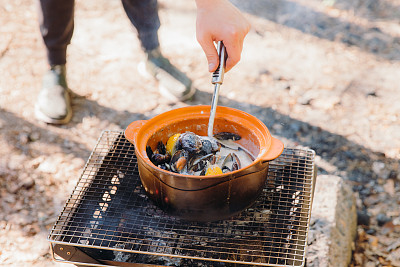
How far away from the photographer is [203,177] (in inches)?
60.6

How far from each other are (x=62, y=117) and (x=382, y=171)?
260 centimetres

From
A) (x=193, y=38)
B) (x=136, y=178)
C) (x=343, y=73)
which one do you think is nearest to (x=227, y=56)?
(x=136, y=178)

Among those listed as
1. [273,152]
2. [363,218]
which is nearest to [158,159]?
[273,152]

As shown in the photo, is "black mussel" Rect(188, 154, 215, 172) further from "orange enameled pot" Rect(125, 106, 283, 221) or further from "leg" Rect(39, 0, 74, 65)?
"leg" Rect(39, 0, 74, 65)

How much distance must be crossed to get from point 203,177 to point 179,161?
231 mm

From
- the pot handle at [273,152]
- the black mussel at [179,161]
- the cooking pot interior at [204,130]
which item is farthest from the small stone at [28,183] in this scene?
the pot handle at [273,152]

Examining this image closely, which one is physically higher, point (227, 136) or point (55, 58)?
point (227, 136)

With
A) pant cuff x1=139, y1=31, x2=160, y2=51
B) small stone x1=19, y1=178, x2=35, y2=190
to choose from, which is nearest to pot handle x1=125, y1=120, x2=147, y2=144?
small stone x1=19, y1=178, x2=35, y2=190

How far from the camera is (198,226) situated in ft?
5.74

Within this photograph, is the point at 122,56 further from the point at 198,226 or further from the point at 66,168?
the point at 198,226

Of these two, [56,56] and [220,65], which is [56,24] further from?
[220,65]

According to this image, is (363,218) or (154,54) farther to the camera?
(154,54)

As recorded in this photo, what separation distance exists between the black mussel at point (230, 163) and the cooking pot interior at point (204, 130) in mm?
126

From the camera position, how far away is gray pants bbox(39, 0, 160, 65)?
303 cm
